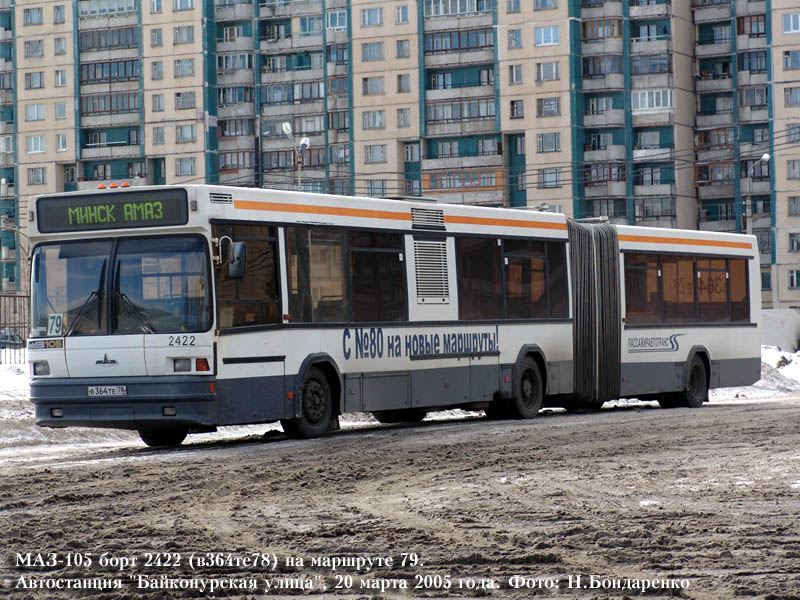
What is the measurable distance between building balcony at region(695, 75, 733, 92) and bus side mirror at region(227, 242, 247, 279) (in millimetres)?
88665

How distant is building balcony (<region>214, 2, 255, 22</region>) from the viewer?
10869 centimetres

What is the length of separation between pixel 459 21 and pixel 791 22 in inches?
812

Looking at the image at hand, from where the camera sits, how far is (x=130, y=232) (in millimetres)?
17844

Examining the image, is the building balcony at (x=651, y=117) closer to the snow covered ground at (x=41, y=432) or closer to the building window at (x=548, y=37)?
the building window at (x=548, y=37)

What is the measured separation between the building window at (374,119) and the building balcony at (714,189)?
20652 mm

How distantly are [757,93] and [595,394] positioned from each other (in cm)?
8004

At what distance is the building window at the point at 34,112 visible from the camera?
112m

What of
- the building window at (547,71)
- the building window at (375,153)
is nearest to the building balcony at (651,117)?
the building window at (547,71)

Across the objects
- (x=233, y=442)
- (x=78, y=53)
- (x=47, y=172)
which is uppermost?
(x=78, y=53)

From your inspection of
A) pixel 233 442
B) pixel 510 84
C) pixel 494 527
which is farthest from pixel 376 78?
pixel 494 527

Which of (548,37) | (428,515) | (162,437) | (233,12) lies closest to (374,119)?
(548,37)

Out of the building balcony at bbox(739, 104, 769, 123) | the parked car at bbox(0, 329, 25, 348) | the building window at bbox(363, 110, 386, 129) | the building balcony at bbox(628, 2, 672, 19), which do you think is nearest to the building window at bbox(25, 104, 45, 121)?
the building window at bbox(363, 110, 386, 129)

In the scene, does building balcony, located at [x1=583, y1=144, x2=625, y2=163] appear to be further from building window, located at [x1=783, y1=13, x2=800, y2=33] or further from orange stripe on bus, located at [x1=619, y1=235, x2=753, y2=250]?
orange stripe on bus, located at [x1=619, y1=235, x2=753, y2=250]

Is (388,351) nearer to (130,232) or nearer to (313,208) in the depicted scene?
(313,208)
